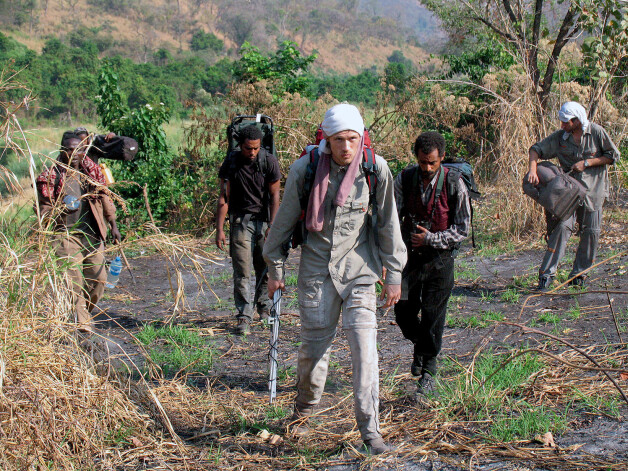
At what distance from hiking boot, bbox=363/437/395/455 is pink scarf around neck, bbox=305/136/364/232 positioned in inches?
46.5

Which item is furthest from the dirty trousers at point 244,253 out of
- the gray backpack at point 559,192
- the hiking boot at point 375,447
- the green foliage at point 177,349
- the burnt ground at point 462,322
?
the gray backpack at point 559,192

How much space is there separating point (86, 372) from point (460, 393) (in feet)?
7.40

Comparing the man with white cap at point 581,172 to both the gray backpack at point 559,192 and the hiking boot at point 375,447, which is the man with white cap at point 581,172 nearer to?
the gray backpack at point 559,192

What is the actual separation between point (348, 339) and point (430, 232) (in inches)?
45.1

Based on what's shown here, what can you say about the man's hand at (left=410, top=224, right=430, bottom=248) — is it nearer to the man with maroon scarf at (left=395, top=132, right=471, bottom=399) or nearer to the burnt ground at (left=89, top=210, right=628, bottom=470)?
the man with maroon scarf at (left=395, top=132, right=471, bottom=399)

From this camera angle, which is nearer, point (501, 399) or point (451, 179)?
point (501, 399)

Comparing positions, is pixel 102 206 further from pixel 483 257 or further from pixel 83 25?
pixel 83 25

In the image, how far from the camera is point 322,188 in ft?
11.8

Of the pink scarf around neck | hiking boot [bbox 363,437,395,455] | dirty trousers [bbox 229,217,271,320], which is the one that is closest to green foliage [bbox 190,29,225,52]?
dirty trousers [bbox 229,217,271,320]

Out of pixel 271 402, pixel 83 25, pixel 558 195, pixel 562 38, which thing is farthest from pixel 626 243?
pixel 83 25

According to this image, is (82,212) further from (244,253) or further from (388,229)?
(388,229)

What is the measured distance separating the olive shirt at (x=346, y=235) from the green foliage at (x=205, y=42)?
5572 centimetres

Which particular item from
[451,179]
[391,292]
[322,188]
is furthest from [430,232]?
[322,188]

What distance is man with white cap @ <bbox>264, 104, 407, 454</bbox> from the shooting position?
3561 millimetres
